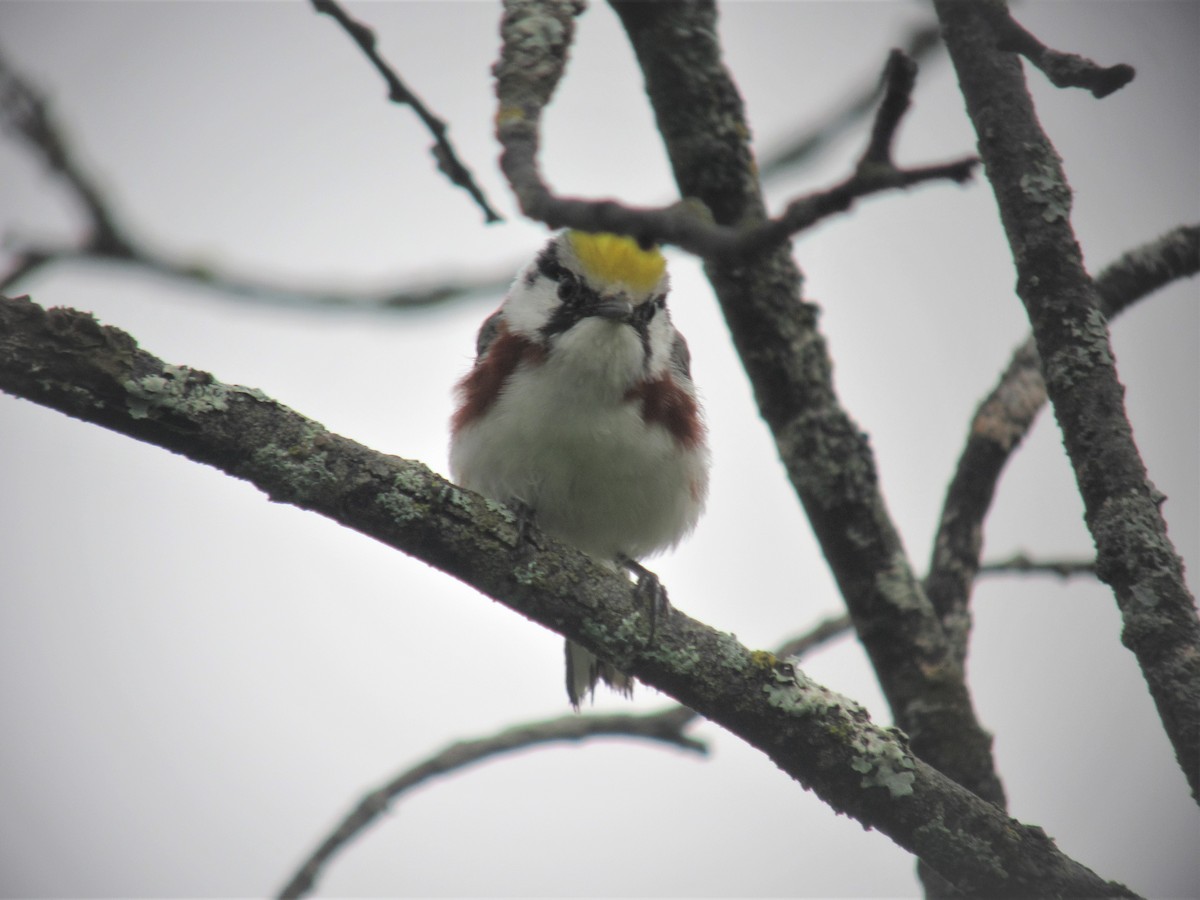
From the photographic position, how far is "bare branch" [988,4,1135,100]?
2.82 meters

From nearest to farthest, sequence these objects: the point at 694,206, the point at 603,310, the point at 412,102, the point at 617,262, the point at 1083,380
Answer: the point at 694,206 < the point at 412,102 < the point at 1083,380 < the point at 603,310 < the point at 617,262

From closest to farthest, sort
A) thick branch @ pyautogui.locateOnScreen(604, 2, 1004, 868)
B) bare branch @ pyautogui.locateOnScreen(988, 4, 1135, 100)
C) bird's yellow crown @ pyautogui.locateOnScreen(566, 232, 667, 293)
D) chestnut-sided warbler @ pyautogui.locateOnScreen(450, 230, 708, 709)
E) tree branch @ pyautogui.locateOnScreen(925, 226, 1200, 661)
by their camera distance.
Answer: bare branch @ pyautogui.locateOnScreen(988, 4, 1135, 100) < thick branch @ pyautogui.locateOnScreen(604, 2, 1004, 868) < tree branch @ pyautogui.locateOnScreen(925, 226, 1200, 661) < chestnut-sided warbler @ pyautogui.locateOnScreen(450, 230, 708, 709) < bird's yellow crown @ pyautogui.locateOnScreen(566, 232, 667, 293)

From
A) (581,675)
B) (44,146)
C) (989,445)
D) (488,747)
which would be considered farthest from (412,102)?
(581,675)

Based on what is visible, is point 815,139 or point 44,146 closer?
point 44,146

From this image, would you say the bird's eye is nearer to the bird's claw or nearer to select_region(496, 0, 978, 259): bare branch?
the bird's claw

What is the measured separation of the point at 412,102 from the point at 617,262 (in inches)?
91.2

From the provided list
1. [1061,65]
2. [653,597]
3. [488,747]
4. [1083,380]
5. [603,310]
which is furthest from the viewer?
[488,747]

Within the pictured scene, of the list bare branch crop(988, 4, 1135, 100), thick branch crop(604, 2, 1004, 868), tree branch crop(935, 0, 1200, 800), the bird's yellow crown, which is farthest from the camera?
the bird's yellow crown

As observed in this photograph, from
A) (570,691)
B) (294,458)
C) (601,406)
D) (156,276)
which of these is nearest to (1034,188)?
(601,406)

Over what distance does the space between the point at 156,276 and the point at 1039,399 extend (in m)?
3.94

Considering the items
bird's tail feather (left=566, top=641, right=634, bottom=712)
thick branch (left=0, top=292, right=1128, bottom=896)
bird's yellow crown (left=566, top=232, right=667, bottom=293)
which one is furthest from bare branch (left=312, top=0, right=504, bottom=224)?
bird's tail feather (left=566, top=641, right=634, bottom=712)

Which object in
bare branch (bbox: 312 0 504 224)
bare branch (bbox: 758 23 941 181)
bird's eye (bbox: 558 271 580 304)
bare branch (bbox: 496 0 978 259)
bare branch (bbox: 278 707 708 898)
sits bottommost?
bare branch (bbox: 278 707 708 898)

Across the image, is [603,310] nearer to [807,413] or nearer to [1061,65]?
[807,413]

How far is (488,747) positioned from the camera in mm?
5516
